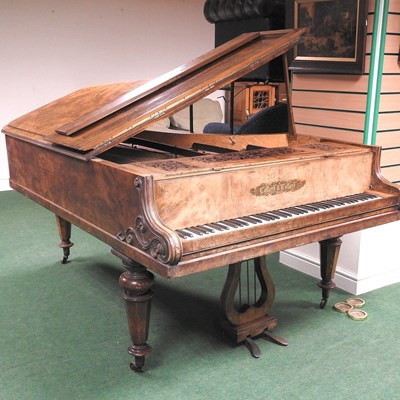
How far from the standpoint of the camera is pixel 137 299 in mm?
2117

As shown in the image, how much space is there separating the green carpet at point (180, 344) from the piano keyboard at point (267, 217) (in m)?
0.71

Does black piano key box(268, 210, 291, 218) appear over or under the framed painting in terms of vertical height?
under

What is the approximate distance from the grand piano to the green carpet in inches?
5.5

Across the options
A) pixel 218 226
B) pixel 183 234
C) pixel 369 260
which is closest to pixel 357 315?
pixel 369 260

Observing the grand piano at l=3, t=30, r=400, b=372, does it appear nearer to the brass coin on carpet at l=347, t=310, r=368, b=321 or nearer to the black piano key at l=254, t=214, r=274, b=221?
the black piano key at l=254, t=214, r=274, b=221

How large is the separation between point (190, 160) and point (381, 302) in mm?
1516

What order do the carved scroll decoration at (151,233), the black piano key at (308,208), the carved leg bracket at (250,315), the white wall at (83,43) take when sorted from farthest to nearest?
1. the white wall at (83,43)
2. the carved leg bracket at (250,315)
3. the black piano key at (308,208)
4. the carved scroll decoration at (151,233)

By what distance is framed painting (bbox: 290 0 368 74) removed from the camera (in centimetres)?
283

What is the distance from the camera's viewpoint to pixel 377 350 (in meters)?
2.47

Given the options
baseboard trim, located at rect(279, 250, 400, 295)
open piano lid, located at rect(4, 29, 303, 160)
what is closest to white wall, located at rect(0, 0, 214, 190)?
open piano lid, located at rect(4, 29, 303, 160)

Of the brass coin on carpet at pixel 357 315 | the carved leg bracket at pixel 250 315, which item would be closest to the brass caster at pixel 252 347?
the carved leg bracket at pixel 250 315

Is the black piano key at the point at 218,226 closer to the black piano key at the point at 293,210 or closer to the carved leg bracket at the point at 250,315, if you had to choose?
the black piano key at the point at 293,210

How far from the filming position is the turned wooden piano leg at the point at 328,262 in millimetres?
2816

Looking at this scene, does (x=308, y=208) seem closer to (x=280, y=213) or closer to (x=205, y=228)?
(x=280, y=213)
